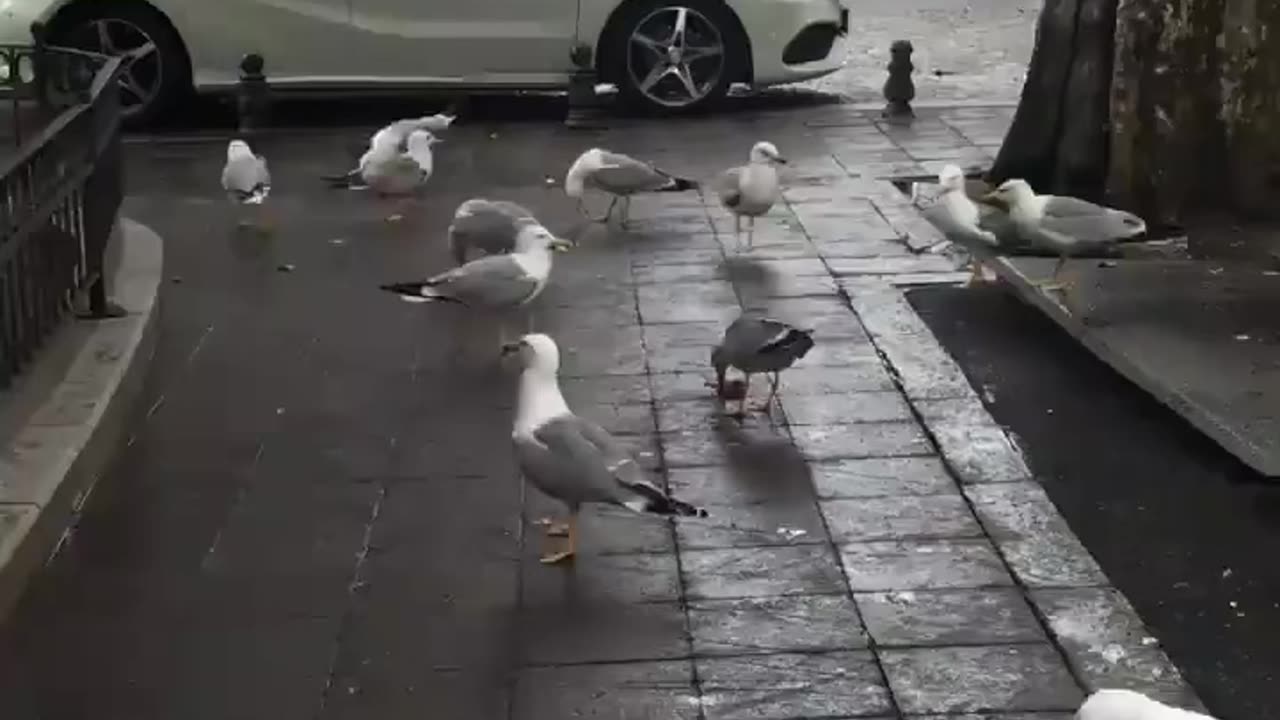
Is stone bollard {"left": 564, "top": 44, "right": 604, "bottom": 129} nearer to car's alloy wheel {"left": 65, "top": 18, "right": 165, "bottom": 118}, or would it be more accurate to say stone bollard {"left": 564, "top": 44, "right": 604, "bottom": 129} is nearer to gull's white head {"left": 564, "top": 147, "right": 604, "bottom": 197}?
car's alloy wheel {"left": 65, "top": 18, "right": 165, "bottom": 118}

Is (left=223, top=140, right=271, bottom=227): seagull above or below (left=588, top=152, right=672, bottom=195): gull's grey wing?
below

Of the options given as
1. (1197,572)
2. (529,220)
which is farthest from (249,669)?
(529,220)

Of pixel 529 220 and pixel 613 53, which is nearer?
pixel 529 220

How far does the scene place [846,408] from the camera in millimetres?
6348

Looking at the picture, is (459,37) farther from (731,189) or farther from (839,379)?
(839,379)

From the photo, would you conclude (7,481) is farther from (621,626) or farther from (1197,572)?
(1197,572)

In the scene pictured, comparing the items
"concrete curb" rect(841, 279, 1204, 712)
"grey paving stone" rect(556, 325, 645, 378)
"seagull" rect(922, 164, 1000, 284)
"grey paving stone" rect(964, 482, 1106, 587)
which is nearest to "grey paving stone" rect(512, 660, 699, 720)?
"concrete curb" rect(841, 279, 1204, 712)

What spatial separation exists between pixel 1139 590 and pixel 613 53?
8639 millimetres

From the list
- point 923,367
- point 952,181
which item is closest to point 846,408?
point 923,367

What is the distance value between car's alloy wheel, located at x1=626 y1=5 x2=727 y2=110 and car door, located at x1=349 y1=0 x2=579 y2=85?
1.74 feet

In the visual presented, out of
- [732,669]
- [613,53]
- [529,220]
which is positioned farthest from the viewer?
[613,53]

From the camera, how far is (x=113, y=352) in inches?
249

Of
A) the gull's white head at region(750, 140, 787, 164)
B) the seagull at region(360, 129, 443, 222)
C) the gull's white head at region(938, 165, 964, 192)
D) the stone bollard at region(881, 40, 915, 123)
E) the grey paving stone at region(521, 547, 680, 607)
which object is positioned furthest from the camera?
the stone bollard at region(881, 40, 915, 123)

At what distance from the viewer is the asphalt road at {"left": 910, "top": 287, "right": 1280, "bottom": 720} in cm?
450
